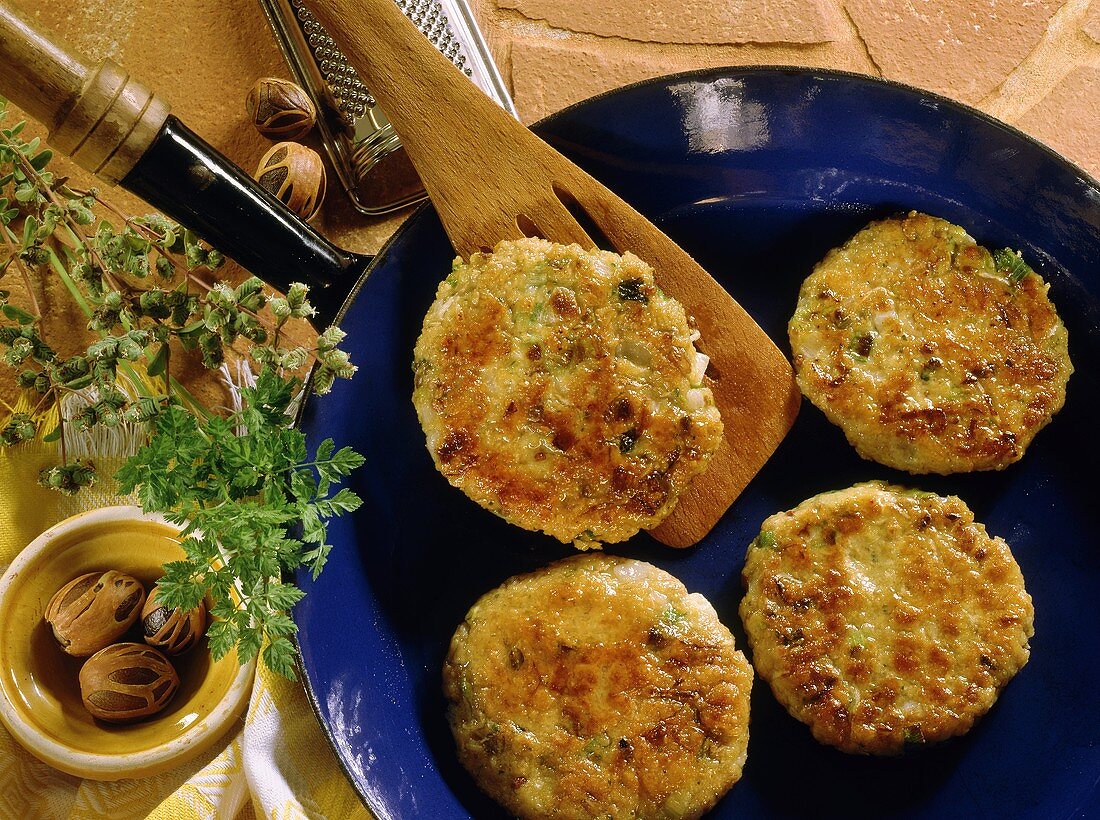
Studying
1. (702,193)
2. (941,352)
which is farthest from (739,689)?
(702,193)

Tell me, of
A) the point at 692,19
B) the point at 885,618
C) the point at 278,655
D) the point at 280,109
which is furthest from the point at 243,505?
the point at 692,19

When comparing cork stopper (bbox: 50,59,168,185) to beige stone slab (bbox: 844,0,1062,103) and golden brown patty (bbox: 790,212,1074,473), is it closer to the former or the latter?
golden brown patty (bbox: 790,212,1074,473)

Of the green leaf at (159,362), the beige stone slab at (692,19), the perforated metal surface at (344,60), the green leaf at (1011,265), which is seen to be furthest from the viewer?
the beige stone slab at (692,19)

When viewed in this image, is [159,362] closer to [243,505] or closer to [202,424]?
[202,424]

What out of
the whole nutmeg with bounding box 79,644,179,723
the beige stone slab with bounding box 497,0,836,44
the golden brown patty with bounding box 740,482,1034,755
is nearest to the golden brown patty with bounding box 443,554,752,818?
the golden brown patty with bounding box 740,482,1034,755

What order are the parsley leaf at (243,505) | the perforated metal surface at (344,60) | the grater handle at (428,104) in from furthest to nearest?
the perforated metal surface at (344,60)
the grater handle at (428,104)
the parsley leaf at (243,505)

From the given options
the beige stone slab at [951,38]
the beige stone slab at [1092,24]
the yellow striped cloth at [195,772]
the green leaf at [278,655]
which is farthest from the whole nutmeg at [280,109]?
the beige stone slab at [1092,24]

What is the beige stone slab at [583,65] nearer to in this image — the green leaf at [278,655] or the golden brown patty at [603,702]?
the golden brown patty at [603,702]
